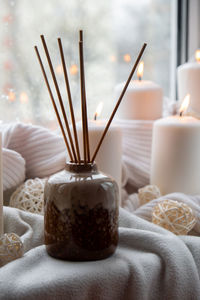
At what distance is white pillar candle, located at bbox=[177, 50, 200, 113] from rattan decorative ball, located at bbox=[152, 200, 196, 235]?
0.42m

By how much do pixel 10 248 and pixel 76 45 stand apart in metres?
0.91

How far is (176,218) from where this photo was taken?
66 cm

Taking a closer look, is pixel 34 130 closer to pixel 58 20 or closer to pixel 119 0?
pixel 58 20

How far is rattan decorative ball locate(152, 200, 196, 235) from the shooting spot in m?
0.66

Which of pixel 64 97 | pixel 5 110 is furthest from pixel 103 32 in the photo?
pixel 5 110

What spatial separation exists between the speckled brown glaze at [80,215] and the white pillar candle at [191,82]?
0.57 metres

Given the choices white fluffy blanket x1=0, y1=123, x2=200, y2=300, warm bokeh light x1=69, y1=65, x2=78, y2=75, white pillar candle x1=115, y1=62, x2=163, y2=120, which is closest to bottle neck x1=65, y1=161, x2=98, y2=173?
white fluffy blanket x1=0, y1=123, x2=200, y2=300

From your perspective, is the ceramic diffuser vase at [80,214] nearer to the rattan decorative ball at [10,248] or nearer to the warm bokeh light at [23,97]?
the rattan decorative ball at [10,248]

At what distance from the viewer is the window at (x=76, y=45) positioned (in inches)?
44.9

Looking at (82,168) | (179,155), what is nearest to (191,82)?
(179,155)

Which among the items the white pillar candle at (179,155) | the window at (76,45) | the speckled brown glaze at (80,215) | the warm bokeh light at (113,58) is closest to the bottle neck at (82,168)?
the speckled brown glaze at (80,215)

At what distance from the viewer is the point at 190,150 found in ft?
2.75

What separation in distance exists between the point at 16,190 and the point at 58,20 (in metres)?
0.71

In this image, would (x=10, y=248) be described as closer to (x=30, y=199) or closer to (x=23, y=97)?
(x=30, y=199)
